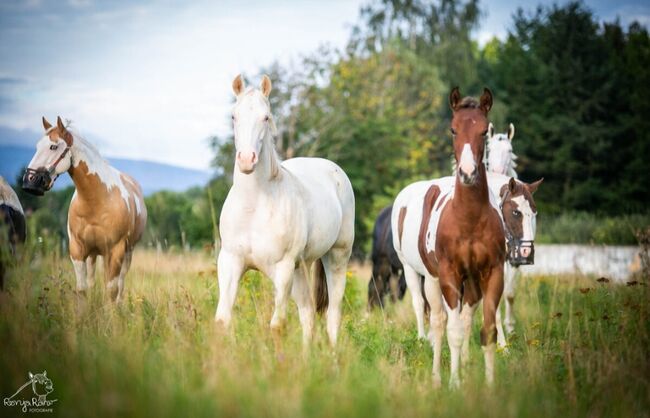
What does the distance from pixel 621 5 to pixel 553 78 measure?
7992 millimetres

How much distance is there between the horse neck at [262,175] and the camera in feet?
18.0

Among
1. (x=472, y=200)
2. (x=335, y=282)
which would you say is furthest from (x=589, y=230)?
(x=472, y=200)

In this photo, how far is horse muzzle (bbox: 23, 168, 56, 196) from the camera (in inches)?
265

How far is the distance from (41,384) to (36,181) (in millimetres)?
3443

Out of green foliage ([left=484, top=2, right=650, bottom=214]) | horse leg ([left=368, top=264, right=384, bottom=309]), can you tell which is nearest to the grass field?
horse leg ([left=368, top=264, right=384, bottom=309])

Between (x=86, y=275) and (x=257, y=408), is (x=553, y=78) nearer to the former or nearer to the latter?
(x=86, y=275)

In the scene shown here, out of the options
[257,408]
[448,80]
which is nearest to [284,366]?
[257,408]

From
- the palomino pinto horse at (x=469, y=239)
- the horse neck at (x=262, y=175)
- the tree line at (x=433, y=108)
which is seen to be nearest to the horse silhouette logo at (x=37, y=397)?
the horse neck at (x=262, y=175)

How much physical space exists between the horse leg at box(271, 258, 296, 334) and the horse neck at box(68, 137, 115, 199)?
3.06 meters

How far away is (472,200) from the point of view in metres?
5.39

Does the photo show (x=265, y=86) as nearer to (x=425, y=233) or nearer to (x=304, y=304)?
(x=425, y=233)

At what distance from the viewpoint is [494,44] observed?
5472 centimetres

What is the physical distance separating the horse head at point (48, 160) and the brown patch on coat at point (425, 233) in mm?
4023

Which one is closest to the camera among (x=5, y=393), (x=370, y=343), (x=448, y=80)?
(x=5, y=393)
